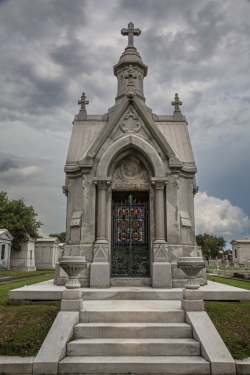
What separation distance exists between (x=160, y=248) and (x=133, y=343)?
16.0 ft

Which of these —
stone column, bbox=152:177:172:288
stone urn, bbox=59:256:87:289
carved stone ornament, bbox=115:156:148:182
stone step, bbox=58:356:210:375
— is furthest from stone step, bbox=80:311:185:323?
carved stone ornament, bbox=115:156:148:182

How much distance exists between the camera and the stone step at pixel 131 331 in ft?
25.8

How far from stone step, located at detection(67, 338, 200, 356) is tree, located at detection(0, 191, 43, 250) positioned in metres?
44.0

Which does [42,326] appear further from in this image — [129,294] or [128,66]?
[128,66]

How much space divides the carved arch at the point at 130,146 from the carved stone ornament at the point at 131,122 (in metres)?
0.52

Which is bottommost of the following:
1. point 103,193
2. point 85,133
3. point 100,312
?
point 100,312

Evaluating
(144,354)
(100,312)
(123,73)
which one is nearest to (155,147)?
(123,73)

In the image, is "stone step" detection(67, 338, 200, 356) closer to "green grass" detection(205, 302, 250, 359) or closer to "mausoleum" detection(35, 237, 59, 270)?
"green grass" detection(205, 302, 250, 359)

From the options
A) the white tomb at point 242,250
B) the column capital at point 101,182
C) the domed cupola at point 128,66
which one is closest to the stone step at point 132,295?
the column capital at point 101,182

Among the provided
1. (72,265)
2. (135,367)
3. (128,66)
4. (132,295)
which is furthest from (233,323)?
(128,66)

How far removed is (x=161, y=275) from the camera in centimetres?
1167

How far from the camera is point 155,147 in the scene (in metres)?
13.3

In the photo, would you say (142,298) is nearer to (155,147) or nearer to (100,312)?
(100,312)

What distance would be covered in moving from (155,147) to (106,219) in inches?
140
